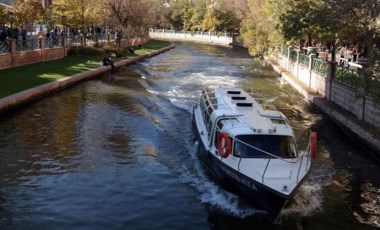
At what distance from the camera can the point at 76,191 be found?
1583 cm

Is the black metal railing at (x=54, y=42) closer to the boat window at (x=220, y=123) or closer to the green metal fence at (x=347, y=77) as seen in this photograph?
the green metal fence at (x=347, y=77)

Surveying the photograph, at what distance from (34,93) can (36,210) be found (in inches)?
601

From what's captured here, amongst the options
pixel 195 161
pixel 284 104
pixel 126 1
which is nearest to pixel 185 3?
pixel 126 1

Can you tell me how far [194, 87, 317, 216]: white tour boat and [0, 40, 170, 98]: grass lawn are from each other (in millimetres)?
13645

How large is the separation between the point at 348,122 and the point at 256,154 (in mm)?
10035

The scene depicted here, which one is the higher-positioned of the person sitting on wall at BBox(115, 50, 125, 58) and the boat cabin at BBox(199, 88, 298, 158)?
the person sitting on wall at BBox(115, 50, 125, 58)

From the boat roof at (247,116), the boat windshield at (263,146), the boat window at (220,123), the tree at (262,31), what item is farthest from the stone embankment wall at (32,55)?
the boat windshield at (263,146)

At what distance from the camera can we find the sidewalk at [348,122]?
2073 cm

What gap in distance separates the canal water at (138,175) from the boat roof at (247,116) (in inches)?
80.3

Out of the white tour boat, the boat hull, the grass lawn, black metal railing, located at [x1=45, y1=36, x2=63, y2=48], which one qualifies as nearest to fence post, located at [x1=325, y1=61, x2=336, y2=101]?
the white tour boat

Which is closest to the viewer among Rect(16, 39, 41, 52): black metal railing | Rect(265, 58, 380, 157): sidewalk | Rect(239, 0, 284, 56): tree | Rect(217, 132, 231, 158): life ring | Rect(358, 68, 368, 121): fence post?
Rect(217, 132, 231, 158): life ring

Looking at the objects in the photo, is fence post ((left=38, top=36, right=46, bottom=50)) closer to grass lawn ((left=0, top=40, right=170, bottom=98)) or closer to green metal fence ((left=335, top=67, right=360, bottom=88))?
grass lawn ((left=0, top=40, right=170, bottom=98))

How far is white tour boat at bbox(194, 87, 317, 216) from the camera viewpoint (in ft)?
46.2

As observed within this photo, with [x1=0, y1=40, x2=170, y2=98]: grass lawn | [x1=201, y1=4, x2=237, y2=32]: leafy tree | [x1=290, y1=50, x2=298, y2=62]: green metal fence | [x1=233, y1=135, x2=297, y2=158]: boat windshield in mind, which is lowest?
[x1=233, y1=135, x2=297, y2=158]: boat windshield
